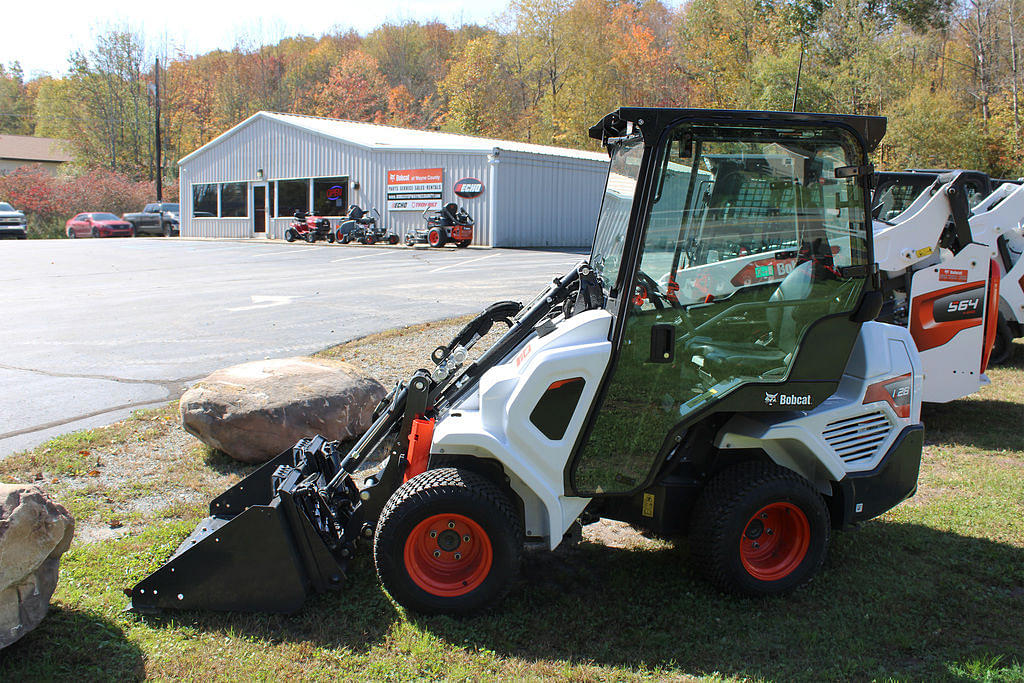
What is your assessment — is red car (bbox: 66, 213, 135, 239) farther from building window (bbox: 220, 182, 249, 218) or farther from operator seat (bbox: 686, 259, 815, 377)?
operator seat (bbox: 686, 259, 815, 377)

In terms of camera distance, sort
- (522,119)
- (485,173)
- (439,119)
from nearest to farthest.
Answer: (485,173)
(522,119)
(439,119)

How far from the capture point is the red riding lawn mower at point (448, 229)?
87.7ft

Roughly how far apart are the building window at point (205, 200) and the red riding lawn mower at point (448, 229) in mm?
13535

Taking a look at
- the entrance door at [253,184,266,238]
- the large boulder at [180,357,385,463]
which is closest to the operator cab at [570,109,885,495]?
the large boulder at [180,357,385,463]

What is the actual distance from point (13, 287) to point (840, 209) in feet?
51.3

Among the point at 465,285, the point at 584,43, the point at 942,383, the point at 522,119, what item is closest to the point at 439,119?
the point at 522,119

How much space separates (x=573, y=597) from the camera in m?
3.90

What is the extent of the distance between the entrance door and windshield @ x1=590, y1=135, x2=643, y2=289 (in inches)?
1283

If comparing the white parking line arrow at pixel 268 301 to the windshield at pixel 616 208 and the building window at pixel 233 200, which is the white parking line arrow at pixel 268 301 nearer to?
the windshield at pixel 616 208

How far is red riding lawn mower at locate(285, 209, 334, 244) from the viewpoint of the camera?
3031 centimetres

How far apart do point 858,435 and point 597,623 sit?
62.6 inches

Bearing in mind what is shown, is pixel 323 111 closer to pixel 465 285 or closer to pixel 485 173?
pixel 485 173

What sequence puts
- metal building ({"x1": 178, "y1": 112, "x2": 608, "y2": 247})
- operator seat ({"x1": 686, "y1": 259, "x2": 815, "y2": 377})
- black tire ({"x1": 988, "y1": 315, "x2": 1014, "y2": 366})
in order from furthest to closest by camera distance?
metal building ({"x1": 178, "y1": 112, "x2": 608, "y2": 247})
black tire ({"x1": 988, "y1": 315, "x2": 1014, "y2": 366})
operator seat ({"x1": 686, "y1": 259, "x2": 815, "y2": 377})

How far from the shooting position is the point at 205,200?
37125 millimetres
